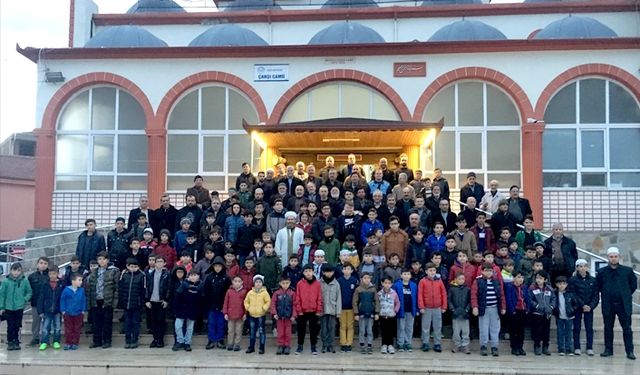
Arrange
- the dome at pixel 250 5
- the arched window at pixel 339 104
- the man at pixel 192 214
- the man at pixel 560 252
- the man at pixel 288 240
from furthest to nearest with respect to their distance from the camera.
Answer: the dome at pixel 250 5, the arched window at pixel 339 104, the man at pixel 192 214, the man at pixel 288 240, the man at pixel 560 252

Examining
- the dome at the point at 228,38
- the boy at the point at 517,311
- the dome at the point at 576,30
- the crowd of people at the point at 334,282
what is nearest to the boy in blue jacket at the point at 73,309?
the crowd of people at the point at 334,282

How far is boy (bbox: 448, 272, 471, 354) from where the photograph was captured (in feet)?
32.0

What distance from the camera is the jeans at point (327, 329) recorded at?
386 inches

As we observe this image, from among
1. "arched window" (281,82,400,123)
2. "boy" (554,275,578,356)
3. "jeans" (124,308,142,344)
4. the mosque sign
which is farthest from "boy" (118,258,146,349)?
the mosque sign

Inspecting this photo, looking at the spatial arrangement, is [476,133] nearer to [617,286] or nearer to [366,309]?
[617,286]

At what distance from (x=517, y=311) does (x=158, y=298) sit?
535 centimetres

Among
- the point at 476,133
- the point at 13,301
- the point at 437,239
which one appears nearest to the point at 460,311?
the point at 437,239

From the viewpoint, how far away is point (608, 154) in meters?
15.7

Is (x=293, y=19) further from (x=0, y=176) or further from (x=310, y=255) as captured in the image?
(x=0, y=176)

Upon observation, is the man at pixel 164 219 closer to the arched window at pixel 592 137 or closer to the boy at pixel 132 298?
the boy at pixel 132 298

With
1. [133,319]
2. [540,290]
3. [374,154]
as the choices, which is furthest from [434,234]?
→ [374,154]

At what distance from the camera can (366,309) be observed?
31.6 feet

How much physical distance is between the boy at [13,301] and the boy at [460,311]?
647cm

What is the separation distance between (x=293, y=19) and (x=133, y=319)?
12.7 metres
